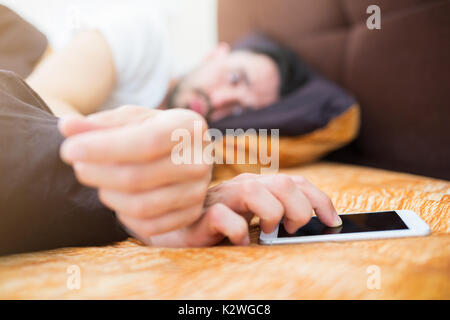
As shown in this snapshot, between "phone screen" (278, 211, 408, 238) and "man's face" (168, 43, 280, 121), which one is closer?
"phone screen" (278, 211, 408, 238)

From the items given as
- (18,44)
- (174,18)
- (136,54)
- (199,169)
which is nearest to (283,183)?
(199,169)

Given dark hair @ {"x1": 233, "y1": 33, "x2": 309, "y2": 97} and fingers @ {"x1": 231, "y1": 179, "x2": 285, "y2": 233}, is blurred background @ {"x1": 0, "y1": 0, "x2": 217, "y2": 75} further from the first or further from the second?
fingers @ {"x1": 231, "y1": 179, "x2": 285, "y2": 233}

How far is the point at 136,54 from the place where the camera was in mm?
1257

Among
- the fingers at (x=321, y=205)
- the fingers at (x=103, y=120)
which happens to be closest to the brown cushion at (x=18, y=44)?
the fingers at (x=103, y=120)

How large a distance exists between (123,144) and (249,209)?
0.20 meters

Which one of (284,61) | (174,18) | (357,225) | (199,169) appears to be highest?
(174,18)

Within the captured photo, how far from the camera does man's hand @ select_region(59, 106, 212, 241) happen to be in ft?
0.96

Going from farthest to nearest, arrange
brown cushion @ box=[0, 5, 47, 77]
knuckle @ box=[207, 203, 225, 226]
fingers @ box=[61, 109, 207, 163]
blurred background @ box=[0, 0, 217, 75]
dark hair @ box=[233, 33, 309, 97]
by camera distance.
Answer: blurred background @ box=[0, 0, 217, 75], dark hair @ box=[233, 33, 309, 97], brown cushion @ box=[0, 5, 47, 77], knuckle @ box=[207, 203, 225, 226], fingers @ box=[61, 109, 207, 163]

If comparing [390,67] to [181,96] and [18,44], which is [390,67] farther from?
[18,44]

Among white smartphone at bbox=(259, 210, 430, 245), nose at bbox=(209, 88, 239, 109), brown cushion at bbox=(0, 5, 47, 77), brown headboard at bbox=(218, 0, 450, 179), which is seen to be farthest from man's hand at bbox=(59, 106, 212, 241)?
nose at bbox=(209, 88, 239, 109)

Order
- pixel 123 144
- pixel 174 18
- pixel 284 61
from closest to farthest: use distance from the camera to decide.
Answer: pixel 123 144 < pixel 284 61 < pixel 174 18

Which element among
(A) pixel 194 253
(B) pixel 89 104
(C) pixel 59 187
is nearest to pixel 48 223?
(C) pixel 59 187

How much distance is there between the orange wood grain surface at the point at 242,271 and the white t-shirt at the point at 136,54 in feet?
2.77

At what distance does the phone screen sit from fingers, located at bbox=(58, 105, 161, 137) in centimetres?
22
